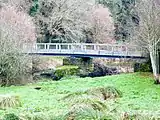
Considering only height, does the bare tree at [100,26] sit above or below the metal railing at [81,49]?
above

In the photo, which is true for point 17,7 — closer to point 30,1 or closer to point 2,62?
point 30,1

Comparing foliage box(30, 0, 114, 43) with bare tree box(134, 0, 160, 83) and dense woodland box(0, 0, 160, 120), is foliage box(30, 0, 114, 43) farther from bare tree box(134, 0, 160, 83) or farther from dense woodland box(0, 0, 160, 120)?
bare tree box(134, 0, 160, 83)

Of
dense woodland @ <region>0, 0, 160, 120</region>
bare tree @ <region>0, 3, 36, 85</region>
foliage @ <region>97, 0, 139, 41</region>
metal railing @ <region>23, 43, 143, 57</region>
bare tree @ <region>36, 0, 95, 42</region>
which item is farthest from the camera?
foliage @ <region>97, 0, 139, 41</region>

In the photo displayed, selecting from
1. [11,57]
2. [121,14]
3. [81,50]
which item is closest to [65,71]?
[81,50]

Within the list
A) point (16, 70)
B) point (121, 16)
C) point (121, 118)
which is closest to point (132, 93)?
point (16, 70)

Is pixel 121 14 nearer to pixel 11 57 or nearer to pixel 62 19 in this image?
pixel 62 19

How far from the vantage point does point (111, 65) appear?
43375mm

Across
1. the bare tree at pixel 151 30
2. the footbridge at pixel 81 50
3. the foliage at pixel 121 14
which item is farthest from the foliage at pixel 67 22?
the bare tree at pixel 151 30

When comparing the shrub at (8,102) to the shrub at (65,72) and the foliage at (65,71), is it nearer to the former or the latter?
the shrub at (65,72)

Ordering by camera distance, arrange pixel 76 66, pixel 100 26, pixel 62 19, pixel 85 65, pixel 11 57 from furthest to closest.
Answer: pixel 100 26 → pixel 62 19 → pixel 76 66 → pixel 85 65 → pixel 11 57

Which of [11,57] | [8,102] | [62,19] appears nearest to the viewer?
[8,102]

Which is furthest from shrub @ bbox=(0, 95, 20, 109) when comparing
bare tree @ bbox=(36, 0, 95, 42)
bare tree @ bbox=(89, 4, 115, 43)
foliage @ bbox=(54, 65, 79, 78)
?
bare tree @ bbox=(89, 4, 115, 43)

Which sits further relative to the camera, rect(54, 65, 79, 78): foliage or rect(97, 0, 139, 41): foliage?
rect(97, 0, 139, 41): foliage

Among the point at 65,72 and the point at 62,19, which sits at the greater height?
the point at 62,19
